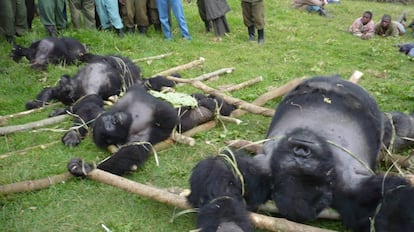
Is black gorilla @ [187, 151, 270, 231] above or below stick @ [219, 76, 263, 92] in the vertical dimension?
above

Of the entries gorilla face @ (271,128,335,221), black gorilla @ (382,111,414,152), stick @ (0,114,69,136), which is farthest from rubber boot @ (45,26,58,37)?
gorilla face @ (271,128,335,221)

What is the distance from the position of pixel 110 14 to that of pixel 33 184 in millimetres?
6025

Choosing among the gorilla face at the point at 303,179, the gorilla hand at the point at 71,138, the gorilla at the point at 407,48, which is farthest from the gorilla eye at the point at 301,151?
the gorilla at the point at 407,48

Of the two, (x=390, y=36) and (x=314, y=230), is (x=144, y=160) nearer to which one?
(x=314, y=230)

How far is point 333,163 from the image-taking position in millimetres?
3029

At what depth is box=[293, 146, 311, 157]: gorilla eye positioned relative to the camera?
2.96 meters

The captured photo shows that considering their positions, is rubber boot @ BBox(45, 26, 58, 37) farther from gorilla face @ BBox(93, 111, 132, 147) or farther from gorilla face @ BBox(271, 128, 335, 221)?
gorilla face @ BBox(271, 128, 335, 221)

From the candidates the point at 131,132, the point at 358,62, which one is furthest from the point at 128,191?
the point at 358,62

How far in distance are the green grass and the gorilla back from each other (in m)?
0.42

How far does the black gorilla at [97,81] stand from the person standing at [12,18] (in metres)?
2.91

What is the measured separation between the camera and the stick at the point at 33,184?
371cm

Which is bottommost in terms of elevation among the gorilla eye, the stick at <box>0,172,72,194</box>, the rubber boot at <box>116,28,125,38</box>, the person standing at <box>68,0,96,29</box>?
the rubber boot at <box>116,28,125,38</box>

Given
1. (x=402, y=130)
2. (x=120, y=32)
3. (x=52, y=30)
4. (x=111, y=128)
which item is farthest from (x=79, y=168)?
(x=120, y=32)

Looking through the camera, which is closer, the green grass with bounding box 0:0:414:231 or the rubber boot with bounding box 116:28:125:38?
the green grass with bounding box 0:0:414:231
